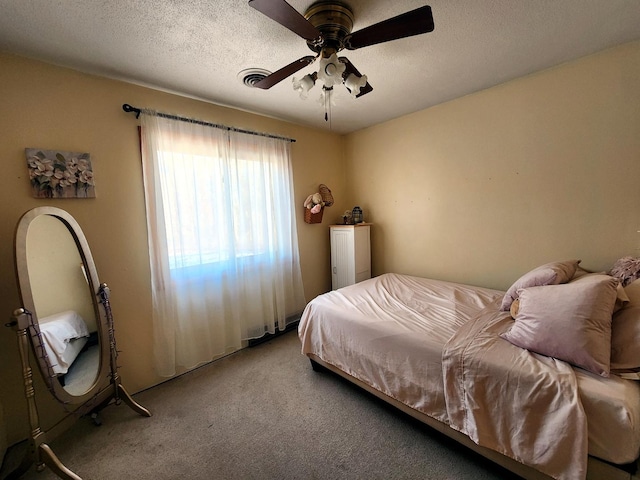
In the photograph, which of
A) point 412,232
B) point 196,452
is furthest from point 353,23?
point 196,452

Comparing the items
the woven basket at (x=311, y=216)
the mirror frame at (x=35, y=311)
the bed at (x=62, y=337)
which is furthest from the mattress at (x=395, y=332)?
the bed at (x=62, y=337)

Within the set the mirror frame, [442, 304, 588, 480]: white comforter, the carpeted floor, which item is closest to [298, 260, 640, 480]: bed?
[442, 304, 588, 480]: white comforter

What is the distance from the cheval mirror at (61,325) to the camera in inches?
51.2

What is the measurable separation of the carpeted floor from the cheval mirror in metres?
Result: 0.17

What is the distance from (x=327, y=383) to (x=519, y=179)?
2.45 m

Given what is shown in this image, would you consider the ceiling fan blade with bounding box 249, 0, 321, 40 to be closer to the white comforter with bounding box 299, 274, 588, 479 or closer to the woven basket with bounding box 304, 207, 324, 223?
the white comforter with bounding box 299, 274, 588, 479

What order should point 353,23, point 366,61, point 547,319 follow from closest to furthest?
point 547,319
point 353,23
point 366,61

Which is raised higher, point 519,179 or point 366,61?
point 366,61

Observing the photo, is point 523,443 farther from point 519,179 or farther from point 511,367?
point 519,179

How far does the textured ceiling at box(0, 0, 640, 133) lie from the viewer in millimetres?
1334

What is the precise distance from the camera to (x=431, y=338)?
1.50 metres

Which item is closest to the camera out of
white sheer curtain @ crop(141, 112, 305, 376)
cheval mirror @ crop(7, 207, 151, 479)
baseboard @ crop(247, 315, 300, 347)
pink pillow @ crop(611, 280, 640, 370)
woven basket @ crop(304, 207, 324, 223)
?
pink pillow @ crop(611, 280, 640, 370)

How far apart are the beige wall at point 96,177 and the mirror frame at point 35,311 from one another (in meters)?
0.24

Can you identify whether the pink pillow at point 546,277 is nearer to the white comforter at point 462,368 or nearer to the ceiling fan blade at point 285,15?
the white comforter at point 462,368
